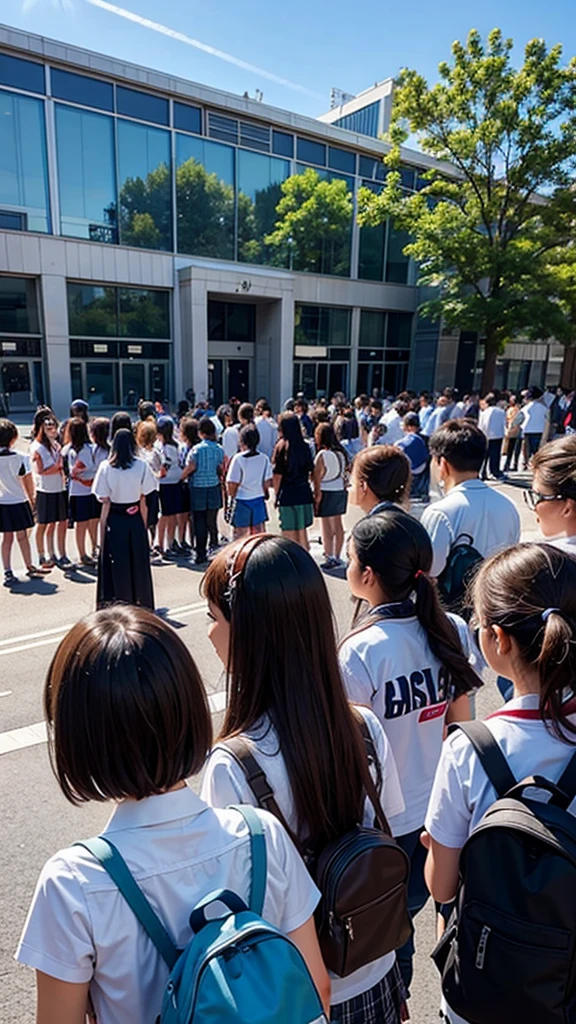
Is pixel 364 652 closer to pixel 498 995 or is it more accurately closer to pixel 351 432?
pixel 498 995

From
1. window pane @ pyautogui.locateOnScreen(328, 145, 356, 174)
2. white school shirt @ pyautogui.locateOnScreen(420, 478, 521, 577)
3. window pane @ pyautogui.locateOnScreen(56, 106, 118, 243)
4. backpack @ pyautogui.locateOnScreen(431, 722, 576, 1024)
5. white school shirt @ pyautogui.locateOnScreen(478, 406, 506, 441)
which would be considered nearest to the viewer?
backpack @ pyautogui.locateOnScreen(431, 722, 576, 1024)

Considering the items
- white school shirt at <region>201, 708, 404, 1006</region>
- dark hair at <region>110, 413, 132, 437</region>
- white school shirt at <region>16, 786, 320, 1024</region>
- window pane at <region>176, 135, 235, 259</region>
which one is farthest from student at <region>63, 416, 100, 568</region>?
window pane at <region>176, 135, 235, 259</region>

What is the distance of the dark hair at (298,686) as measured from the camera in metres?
1.48

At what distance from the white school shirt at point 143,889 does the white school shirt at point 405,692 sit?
2.92 ft

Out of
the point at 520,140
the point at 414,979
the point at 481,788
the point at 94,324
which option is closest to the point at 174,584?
the point at 414,979

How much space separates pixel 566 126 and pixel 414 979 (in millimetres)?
25303

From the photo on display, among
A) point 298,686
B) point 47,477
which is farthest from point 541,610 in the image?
point 47,477

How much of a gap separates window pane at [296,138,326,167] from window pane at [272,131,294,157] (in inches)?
13.3

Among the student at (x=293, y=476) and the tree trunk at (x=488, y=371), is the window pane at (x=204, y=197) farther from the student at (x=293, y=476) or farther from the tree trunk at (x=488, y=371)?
the student at (x=293, y=476)

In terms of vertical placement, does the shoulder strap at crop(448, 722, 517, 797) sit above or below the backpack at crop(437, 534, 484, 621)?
above

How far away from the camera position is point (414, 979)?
2566mm

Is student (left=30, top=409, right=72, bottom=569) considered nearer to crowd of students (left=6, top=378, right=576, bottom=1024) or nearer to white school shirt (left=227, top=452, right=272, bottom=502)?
white school shirt (left=227, top=452, right=272, bottom=502)

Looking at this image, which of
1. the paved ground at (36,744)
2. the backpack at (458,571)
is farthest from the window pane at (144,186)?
the backpack at (458,571)

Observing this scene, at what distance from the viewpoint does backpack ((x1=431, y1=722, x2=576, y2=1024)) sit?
1.32 meters
